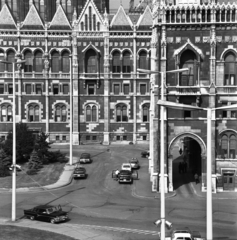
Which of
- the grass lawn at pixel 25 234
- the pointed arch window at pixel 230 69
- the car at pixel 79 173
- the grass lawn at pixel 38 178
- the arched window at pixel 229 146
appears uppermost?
the pointed arch window at pixel 230 69

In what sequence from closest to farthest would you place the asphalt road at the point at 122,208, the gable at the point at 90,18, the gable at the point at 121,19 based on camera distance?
the asphalt road at the point at 122,208 → the gable at the point at 90,18 → the gable at the point at 121,19

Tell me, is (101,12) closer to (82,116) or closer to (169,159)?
(82,116)

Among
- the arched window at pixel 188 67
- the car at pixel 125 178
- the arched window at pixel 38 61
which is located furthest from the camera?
the arched window at pixel 38 61

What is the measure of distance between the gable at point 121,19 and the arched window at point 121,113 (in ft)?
48.9

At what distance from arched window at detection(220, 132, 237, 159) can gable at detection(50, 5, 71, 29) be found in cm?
4825

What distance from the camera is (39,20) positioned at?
93250 mm

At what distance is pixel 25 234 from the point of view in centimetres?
3634

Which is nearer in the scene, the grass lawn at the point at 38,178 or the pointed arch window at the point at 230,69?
the pointed arch window at the point at 230,69

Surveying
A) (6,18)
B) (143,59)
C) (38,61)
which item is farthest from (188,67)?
(6,18)

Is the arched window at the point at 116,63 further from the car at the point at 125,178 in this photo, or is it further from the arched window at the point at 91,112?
the car at the point at 125,178

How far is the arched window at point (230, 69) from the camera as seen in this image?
176ft

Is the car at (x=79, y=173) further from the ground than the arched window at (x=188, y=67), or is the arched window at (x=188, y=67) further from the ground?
the arched window at (x=188, y=67)

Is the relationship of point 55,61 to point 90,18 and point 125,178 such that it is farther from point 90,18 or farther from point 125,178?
point 125,178

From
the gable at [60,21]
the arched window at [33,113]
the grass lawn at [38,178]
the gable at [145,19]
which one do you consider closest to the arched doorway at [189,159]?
the grass lawn at [38,178]
